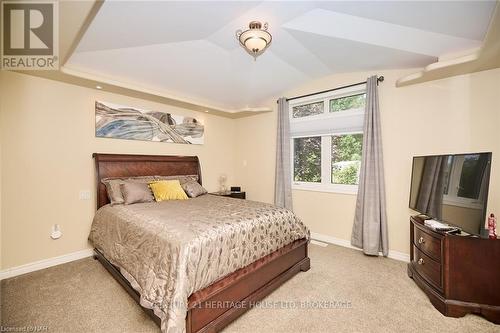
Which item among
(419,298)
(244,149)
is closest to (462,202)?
(419,298)

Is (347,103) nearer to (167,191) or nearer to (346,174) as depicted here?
(346,174)

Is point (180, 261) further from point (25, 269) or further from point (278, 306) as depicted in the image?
point (25, 269)

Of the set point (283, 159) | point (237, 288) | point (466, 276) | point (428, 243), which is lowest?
point (237, 288)

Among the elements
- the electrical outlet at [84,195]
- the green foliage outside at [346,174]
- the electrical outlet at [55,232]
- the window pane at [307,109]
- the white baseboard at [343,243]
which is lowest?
the white baseboard at [343,243]

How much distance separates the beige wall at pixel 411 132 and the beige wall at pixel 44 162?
341 cm

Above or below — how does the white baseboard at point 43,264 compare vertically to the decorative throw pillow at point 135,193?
below

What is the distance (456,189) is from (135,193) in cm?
363

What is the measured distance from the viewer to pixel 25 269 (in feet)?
8.89

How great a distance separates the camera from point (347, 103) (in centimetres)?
368

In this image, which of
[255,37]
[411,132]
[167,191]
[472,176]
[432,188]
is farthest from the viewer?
[167,191]

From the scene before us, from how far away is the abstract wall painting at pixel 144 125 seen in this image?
3.38 m

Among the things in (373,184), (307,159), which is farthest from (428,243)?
(307,159)

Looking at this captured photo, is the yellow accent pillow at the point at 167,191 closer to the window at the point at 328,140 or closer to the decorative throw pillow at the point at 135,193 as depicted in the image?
the decorative throw pillow at the point at 135,193

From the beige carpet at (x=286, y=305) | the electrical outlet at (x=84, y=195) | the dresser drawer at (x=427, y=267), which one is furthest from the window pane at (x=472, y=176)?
the electrical outlet at (x=84, y=195)
